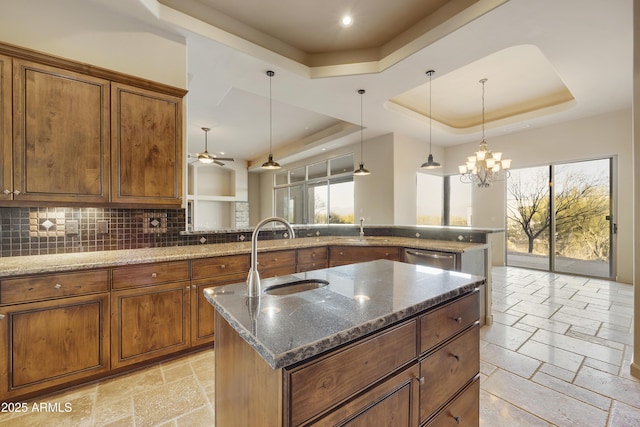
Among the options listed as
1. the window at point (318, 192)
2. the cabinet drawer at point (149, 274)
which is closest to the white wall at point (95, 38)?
the cabinet drawer at point (149, 274)

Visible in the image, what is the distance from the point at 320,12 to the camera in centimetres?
264

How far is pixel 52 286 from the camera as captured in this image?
73.1 inches

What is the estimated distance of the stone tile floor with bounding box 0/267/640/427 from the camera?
1727 mm

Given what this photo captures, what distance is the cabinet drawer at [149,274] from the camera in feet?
6.86

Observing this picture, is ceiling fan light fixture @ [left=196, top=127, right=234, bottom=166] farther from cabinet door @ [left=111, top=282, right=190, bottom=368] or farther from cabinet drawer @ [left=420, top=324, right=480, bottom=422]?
cabinet drawer @ [left=420, top=324, right=480, bottom=422]

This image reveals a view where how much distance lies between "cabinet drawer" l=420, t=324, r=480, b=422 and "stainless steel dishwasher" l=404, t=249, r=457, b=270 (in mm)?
1475

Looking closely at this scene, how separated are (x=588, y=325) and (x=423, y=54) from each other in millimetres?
3594

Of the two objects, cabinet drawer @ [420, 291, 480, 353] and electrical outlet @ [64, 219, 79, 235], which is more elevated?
electrical outlet @ [64, 219, 79, 235]

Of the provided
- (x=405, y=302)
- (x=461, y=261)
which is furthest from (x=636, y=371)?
(x=405, y=302)

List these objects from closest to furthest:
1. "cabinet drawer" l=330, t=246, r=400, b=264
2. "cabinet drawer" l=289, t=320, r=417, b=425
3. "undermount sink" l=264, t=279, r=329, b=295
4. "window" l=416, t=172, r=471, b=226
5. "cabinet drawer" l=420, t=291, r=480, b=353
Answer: "cabinet drawer" l=289, t=320, r=417, b=425 < "cabinet drawer" l=420, t=291, r=480, b=353 < "undermount sink" l=264, t=279, r=329, b=295 < "cabinet drawer" l=330, t=246, r=400, b=264 < "window" l=416, t=172, r=471, b=226

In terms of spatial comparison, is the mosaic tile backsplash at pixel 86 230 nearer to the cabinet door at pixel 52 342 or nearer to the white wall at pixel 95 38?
the cabinet door at pixel 52 342

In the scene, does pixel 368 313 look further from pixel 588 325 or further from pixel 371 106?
pixel 371 106

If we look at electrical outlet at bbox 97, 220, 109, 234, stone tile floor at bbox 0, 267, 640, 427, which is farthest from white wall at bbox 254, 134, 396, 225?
electrical outlet at bbox 97, 220, 109, 234

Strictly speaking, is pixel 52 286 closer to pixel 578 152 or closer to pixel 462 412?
pixel 462 412
